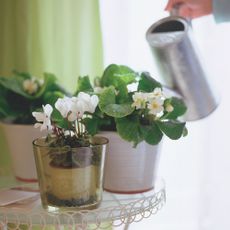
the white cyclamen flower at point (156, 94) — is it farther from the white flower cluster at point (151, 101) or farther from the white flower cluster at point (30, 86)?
the white flower cluster at point (30, 86)

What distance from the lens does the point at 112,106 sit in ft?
2.69

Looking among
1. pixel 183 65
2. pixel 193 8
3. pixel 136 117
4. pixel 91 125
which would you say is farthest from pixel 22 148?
pixel 193 8

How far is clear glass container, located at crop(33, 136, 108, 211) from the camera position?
0.78 m

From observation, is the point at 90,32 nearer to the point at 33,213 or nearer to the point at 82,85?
the point at 82,85

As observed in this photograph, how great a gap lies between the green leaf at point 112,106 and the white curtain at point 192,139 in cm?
26

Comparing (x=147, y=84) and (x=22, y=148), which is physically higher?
(x=147, y=84)

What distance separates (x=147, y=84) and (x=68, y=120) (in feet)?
0.68

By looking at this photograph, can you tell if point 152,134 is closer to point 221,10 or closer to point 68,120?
point 68,120

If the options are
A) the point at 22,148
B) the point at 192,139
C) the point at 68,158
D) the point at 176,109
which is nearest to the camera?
the point at 68,158

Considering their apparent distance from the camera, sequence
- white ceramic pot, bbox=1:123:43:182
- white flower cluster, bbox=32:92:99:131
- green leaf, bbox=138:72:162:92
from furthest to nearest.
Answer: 1. white ceramic pot, bbox=1:123:43:182
2. green leaf, bbox=138:72:162:92
3. white flower cluster, bbox=32:92:99:131

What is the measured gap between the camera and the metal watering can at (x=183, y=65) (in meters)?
0.94

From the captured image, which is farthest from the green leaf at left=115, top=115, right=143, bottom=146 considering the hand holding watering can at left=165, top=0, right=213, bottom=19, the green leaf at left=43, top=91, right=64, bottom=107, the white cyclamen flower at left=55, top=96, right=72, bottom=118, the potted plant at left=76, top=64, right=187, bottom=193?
the hand holding watering can at left=165, top=0, right=213, bottom=19

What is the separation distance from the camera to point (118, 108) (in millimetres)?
817

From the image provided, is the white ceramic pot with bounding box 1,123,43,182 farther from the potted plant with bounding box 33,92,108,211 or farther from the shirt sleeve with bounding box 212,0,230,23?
the shirt sleeve with bounding box 212,0,230,23
